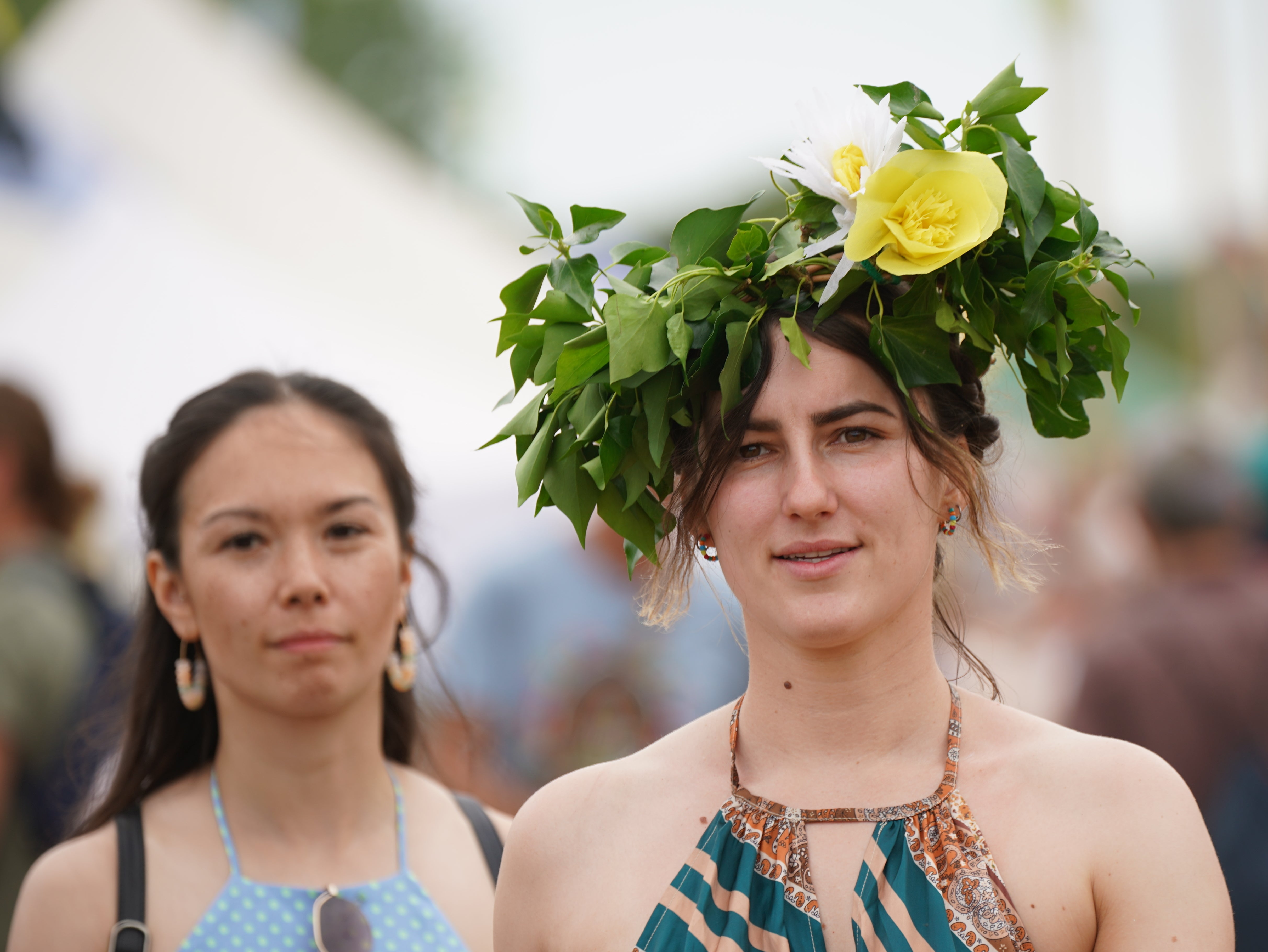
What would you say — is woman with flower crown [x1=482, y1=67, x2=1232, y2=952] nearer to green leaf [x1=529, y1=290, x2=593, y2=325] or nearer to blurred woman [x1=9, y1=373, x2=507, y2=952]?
green leaf [x1=529, y1=290, x2=593, y2=325]

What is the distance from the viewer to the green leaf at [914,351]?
2.13 metres

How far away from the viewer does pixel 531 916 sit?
7.73 feet

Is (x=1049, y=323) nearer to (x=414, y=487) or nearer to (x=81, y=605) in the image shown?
(x=414, y=487)

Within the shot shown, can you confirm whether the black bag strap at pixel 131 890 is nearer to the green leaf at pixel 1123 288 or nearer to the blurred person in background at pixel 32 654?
the blurred person in background at pixel 32 654

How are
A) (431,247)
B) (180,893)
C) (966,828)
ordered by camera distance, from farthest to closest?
(431,247) → (180,893) → (966,828)

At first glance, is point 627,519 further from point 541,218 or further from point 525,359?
point 541,218

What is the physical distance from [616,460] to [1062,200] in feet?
2.78

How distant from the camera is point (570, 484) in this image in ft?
7.52

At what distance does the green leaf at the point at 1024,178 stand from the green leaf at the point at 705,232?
401mm

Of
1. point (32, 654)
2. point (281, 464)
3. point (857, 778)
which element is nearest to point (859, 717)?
point (857, 778)

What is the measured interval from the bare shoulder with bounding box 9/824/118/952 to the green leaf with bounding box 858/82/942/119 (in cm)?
213

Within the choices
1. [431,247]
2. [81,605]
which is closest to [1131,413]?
[431,247]

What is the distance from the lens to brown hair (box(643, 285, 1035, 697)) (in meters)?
2.16

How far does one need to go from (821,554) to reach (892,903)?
1.77 feet
